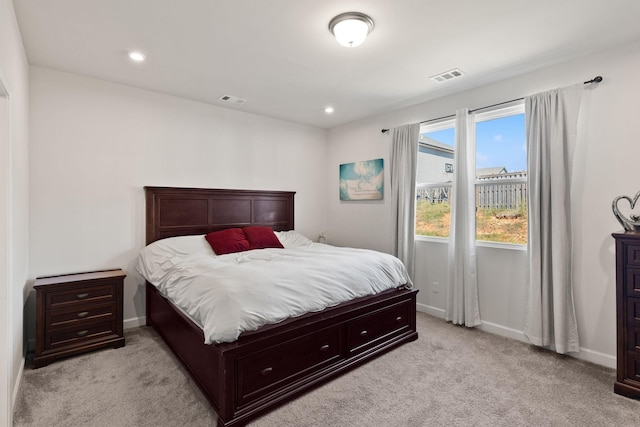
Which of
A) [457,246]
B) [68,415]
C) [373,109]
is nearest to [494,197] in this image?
[457,246]

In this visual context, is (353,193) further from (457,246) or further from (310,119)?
(457,246)

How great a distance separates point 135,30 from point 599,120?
3804 mm

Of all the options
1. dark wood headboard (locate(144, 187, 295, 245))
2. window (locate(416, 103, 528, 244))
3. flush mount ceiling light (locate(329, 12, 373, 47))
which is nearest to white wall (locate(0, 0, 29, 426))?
dark wood headboard (locate(144, 187, 295, 245))

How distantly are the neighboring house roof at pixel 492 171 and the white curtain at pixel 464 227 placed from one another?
7cm

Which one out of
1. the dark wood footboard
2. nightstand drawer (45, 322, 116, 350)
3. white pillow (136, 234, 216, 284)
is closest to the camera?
the dark wood footboard

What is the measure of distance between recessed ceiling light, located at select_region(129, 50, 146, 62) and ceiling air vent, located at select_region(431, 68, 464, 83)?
2771 mm

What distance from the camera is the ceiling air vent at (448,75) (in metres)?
3.08

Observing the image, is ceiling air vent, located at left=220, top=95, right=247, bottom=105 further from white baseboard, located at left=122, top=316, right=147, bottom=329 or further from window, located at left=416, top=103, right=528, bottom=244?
white baseboard, located at left=122, top=316, right=147, bottom=329

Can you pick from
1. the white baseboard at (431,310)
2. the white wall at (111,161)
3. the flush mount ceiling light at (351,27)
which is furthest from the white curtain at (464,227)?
the white wall at (111,161)

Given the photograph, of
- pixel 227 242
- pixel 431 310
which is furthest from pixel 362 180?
pixel 227 242

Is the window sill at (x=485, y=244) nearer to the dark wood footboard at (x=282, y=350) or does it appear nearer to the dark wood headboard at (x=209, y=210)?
the dark wood footboard at (x=282, y=350)

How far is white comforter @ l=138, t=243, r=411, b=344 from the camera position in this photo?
78.1 inches

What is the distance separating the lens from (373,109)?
14.2ft

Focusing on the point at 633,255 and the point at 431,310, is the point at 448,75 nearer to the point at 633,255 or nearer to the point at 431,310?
the point at 633,255
